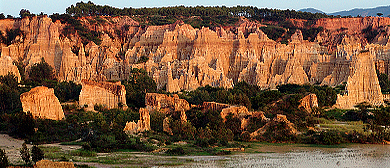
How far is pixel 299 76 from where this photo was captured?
78.9 meters

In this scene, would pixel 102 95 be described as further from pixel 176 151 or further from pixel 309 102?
pixel 176 151

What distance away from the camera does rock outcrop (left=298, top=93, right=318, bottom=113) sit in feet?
174

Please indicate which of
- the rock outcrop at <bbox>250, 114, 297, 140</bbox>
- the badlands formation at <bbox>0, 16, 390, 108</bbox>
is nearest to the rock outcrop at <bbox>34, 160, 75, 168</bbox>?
the rock outcrop at <bbox>250, 114, 297, 140</bbox>

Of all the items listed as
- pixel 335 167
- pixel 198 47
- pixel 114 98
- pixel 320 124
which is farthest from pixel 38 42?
pixel 335 167

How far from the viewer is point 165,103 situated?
51.8 metres

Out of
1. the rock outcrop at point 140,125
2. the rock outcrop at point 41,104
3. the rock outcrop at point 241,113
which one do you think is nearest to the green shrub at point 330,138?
the rock outcrop at point 241,113

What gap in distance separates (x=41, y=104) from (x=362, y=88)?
28294 millimetres

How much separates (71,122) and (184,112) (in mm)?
8300

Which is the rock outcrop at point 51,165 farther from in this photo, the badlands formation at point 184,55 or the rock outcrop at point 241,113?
the badlands formation at point 184,55

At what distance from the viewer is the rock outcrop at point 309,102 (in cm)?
5291

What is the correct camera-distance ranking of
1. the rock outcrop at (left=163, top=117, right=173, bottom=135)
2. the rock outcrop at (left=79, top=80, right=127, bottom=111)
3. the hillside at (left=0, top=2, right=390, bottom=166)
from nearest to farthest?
1. the hillside at (left=0, top=2, right=390, bottom=166)
2. the rock outcrop at (left=163, top=117, right=173, bottom=135)
3. the rock outcrop at (left=79, top=80, right=127, bottom=111)

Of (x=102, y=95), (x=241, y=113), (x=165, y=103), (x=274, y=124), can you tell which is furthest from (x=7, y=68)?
(x=274, y=124)

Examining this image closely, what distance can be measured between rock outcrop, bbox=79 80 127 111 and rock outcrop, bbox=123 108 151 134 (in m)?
10.5

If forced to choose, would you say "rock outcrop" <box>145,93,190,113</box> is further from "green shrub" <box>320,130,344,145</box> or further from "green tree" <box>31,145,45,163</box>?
"green tree" <box>31,145,45,163</box>
